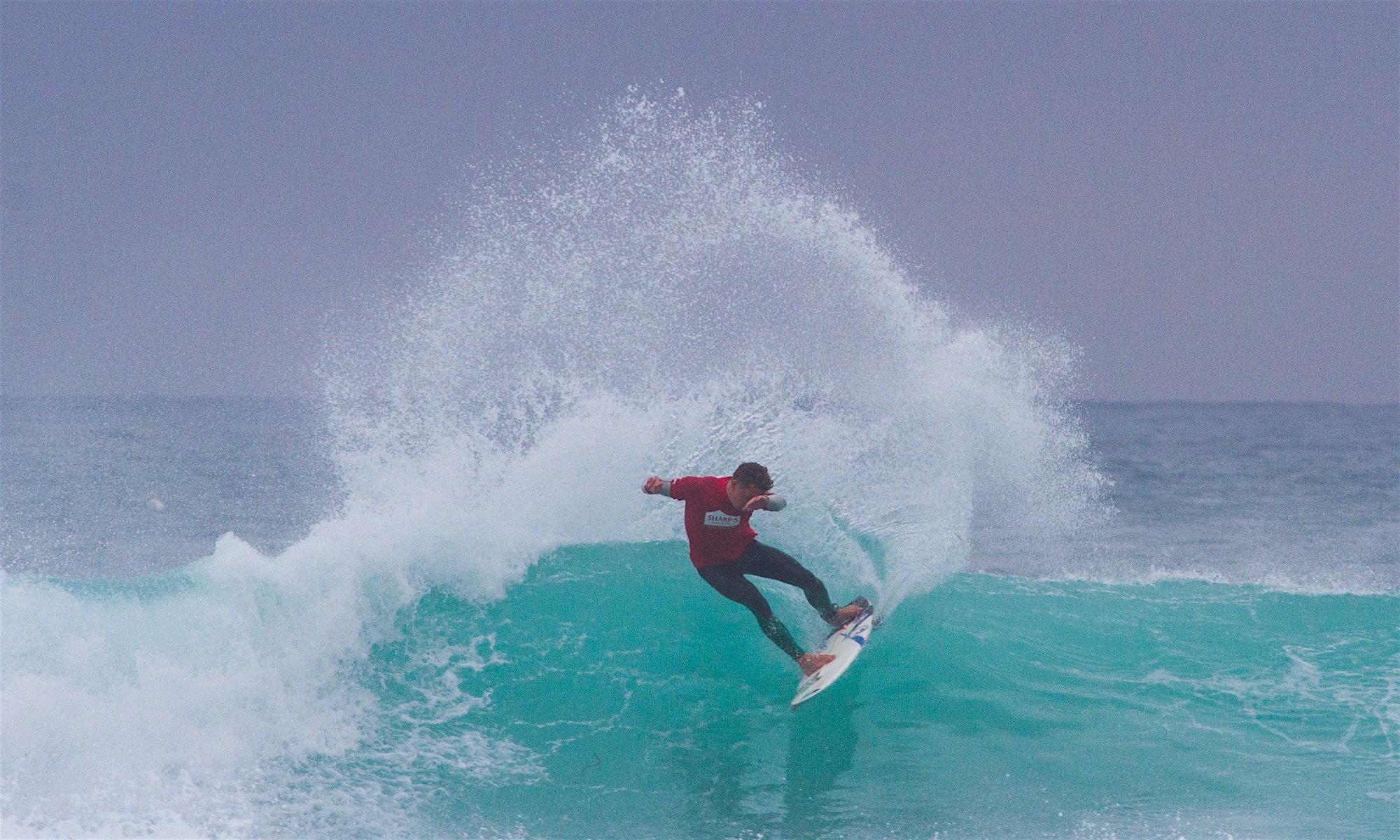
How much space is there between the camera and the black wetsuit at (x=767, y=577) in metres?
6.58

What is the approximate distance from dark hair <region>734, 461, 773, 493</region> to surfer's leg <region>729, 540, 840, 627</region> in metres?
0.68

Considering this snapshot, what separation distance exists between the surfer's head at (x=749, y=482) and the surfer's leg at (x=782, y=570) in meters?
0.57

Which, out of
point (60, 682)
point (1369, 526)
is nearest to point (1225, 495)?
point (1369, 526)

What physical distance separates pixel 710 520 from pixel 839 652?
1.36m

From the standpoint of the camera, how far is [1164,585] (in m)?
10.1

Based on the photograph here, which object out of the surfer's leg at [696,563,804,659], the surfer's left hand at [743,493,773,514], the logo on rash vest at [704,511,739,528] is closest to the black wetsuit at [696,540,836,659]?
the surfer's leg at [696,563,804,659]

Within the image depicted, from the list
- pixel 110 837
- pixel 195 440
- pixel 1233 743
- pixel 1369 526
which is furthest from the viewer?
pixel 195 440

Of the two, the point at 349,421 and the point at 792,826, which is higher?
the point at 349,421

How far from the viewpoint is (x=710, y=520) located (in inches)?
257

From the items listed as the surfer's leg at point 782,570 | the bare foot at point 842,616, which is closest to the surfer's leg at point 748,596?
the surfer's leg at point 782,570

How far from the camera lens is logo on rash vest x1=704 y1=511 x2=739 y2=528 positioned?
6516 mm

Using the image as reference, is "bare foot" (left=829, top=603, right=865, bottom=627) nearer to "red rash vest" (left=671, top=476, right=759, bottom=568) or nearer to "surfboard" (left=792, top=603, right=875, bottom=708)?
"surfboard" (left=792, top=603, right=875, bottom=708)

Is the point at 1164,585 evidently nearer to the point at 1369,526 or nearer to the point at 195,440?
the point at 1369,526

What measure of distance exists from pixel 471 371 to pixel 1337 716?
8143 mm
